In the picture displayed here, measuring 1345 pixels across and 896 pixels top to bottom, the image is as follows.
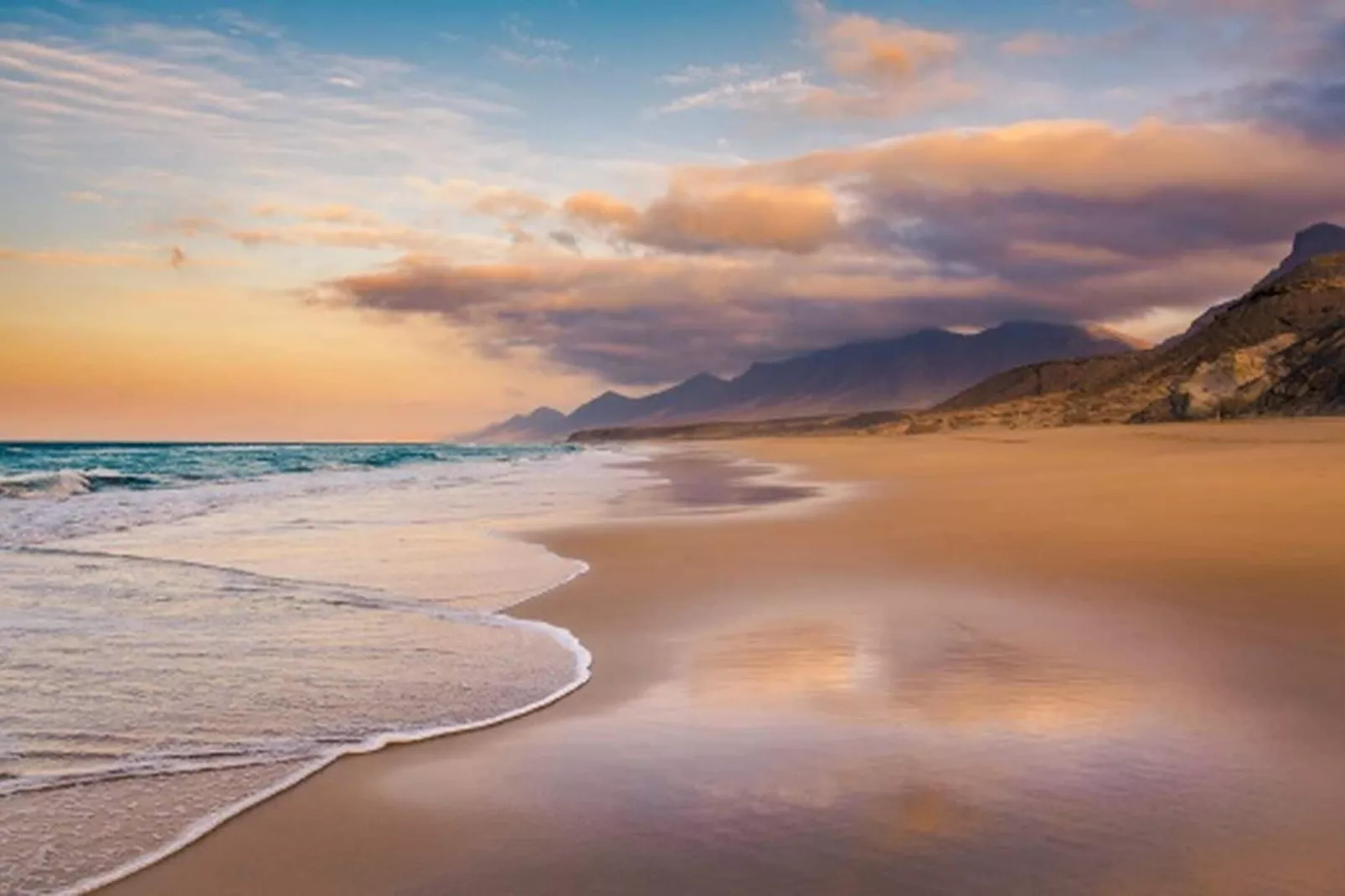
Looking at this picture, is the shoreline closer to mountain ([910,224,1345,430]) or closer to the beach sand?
A: the beach sand

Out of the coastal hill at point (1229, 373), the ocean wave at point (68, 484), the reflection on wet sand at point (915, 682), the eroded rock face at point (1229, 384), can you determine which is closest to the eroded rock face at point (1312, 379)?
the coastal hill at point (1229, 373)

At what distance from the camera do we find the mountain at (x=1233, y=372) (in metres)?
49.3

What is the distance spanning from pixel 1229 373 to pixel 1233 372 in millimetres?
180

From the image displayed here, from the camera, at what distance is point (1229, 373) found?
51594mm

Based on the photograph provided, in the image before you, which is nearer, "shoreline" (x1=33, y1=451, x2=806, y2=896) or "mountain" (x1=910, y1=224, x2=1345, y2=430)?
"shoreline" (x1=33, y1=451, x2=806, y2=896)

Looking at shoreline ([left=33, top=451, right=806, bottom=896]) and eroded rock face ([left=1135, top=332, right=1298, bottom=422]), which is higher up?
eroded rock face ([left=1135, top=332, right=1298, bottom=422])

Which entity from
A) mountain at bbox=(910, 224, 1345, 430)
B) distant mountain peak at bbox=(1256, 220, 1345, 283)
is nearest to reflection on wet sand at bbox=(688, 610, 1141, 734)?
mountain at bbox=(910, 224, 1345, 430)

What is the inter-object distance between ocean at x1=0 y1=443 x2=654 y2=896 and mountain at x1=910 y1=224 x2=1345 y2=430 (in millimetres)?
46223

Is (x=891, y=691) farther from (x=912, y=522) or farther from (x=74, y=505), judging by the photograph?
(x=74, y=505)

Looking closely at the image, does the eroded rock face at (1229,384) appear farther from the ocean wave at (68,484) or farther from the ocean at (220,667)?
the ocean at (220,667)

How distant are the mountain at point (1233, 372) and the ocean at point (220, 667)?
152 feet

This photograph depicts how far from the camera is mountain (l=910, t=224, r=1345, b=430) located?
49312mm

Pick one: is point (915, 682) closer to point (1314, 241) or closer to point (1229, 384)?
point (1229, 384)

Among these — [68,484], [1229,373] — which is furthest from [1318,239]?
[68,484]
